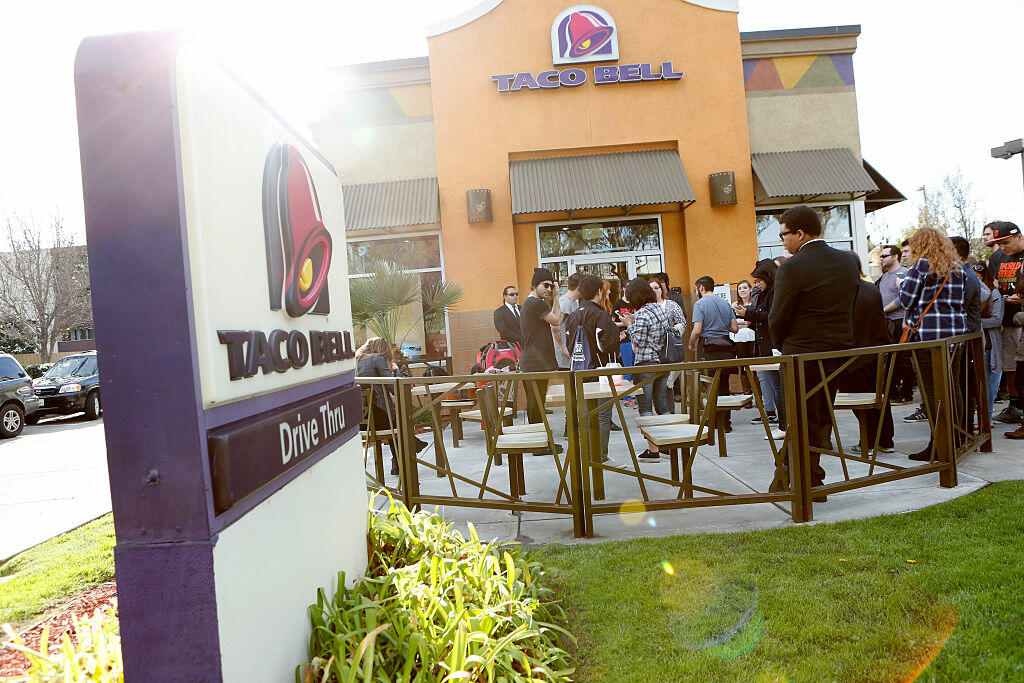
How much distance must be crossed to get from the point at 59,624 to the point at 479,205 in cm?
1027

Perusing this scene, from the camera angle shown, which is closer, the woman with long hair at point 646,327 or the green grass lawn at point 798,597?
the green grass lawn at point 798,597

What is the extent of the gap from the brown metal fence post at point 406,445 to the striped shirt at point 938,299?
4.73 meters

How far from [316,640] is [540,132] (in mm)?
11796

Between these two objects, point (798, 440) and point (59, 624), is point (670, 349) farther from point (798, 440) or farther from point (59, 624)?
point (59, 624)

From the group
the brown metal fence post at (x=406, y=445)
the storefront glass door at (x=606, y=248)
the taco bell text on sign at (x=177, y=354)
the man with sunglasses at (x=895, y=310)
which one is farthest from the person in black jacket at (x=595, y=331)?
the storefront glass door at (x=606, y=248)

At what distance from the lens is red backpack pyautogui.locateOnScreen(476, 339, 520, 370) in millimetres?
10117

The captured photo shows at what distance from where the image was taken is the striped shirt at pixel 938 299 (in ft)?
19.6

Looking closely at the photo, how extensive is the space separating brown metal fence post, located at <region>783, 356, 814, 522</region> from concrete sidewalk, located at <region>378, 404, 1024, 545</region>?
13 centimetres

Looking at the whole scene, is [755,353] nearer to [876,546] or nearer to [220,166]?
[876,546]

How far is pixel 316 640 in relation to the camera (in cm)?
245

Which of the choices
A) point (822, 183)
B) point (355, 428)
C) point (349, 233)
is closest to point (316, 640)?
point (355, 428)

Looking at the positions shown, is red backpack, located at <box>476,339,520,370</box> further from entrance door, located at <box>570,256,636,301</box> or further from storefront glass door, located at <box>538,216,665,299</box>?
entrance door, located at <box>570,256,636,301</box>

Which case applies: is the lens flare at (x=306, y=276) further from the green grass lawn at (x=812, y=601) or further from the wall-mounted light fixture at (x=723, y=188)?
the wall-mounted light fixture at (x=723, y=188)

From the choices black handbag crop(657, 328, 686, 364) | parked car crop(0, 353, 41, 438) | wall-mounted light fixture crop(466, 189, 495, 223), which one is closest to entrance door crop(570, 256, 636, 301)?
wall-mounted light fixture crop(466, 189, 495, 223)
